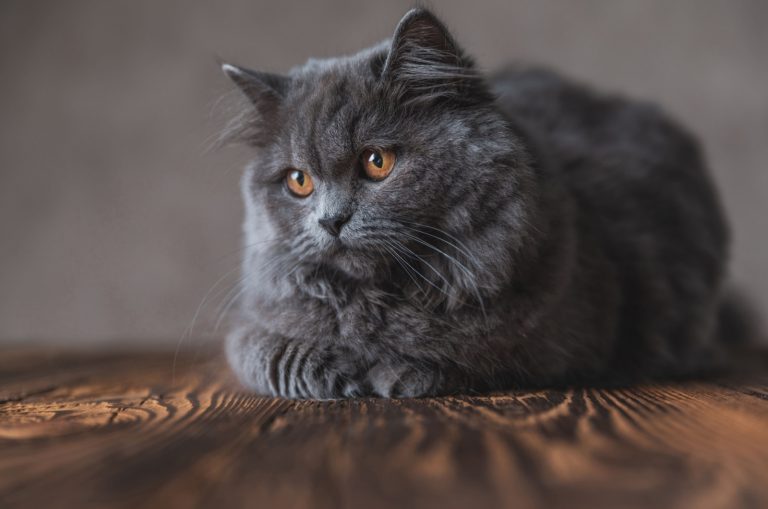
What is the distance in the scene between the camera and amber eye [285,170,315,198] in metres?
1.46

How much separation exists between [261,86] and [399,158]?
397 mm

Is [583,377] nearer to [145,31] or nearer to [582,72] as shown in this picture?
[582,72]

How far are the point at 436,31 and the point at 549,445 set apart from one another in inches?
33.9

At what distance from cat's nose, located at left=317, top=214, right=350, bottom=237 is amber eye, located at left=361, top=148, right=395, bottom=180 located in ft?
0.33

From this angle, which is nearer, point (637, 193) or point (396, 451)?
point (396, 451)

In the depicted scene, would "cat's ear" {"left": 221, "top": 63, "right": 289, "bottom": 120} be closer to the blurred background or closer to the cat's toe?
the cat's toe

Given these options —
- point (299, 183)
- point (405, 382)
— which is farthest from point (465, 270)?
point (299, 183)

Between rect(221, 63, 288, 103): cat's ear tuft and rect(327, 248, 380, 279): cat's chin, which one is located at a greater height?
rect(221, 63, 288, 103): cat's ear tuft

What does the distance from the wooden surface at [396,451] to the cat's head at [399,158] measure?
0.32 meters

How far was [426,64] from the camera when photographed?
1399 millimetres

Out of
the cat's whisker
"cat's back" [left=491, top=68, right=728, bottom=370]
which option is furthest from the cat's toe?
"cat's back" [left=491, top=68, right=728, bottom=370]

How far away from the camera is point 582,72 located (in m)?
2.94

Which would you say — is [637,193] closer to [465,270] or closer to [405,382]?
[465,270]

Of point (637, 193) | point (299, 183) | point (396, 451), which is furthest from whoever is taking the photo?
point (637, 193)
